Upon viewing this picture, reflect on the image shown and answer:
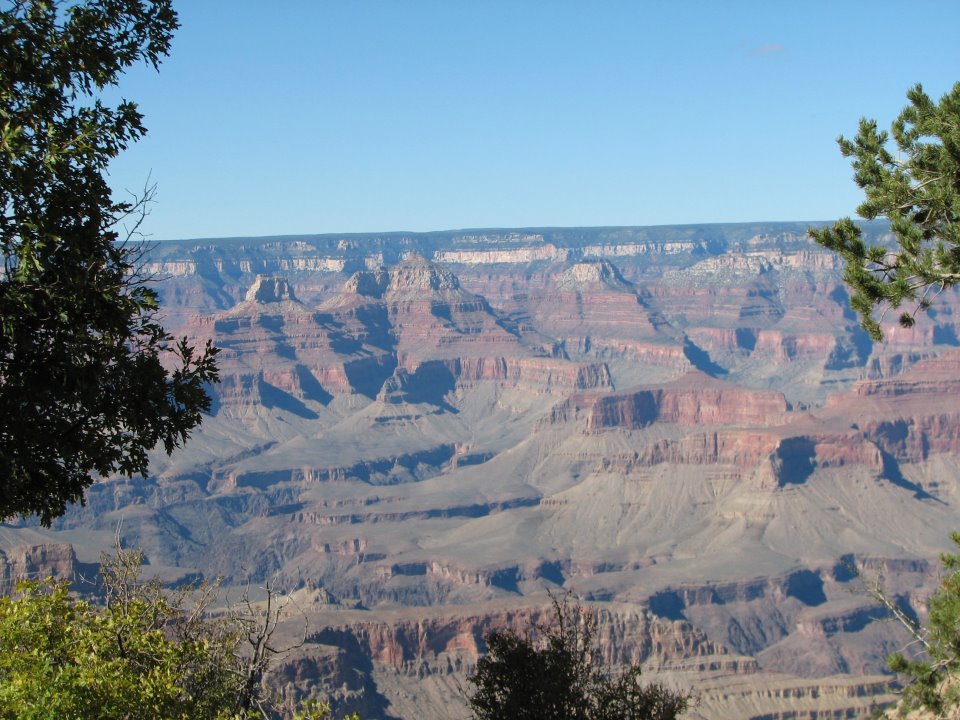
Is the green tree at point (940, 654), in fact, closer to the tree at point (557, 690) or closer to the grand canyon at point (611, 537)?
the tree at point (557, 690)

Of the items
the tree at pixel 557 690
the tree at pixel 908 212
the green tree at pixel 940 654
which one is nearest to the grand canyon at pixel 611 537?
the tree at pixel 557 690

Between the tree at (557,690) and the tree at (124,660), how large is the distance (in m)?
6.24

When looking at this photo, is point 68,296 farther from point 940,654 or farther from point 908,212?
point 940,654

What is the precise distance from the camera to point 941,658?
21.8 m

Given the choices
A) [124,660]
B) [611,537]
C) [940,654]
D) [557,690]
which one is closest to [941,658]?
[940,654]

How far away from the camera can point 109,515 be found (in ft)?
520

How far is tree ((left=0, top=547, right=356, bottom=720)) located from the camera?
46.0ft

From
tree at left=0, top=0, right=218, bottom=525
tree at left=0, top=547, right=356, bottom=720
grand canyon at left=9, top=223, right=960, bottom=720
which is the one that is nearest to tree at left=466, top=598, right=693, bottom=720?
tree at left=0, top=547, right=356, bottom=720

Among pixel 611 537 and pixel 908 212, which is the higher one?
pixel 908 212

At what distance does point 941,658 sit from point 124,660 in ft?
49.3

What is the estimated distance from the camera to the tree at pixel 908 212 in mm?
18188

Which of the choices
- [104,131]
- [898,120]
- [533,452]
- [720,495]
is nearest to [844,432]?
[720,495]

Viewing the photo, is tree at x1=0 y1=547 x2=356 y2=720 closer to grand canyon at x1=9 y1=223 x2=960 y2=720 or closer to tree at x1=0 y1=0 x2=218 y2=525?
tree at x1=0 y1=0 x2=218 y2=525

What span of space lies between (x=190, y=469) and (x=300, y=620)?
10234 centimetres
